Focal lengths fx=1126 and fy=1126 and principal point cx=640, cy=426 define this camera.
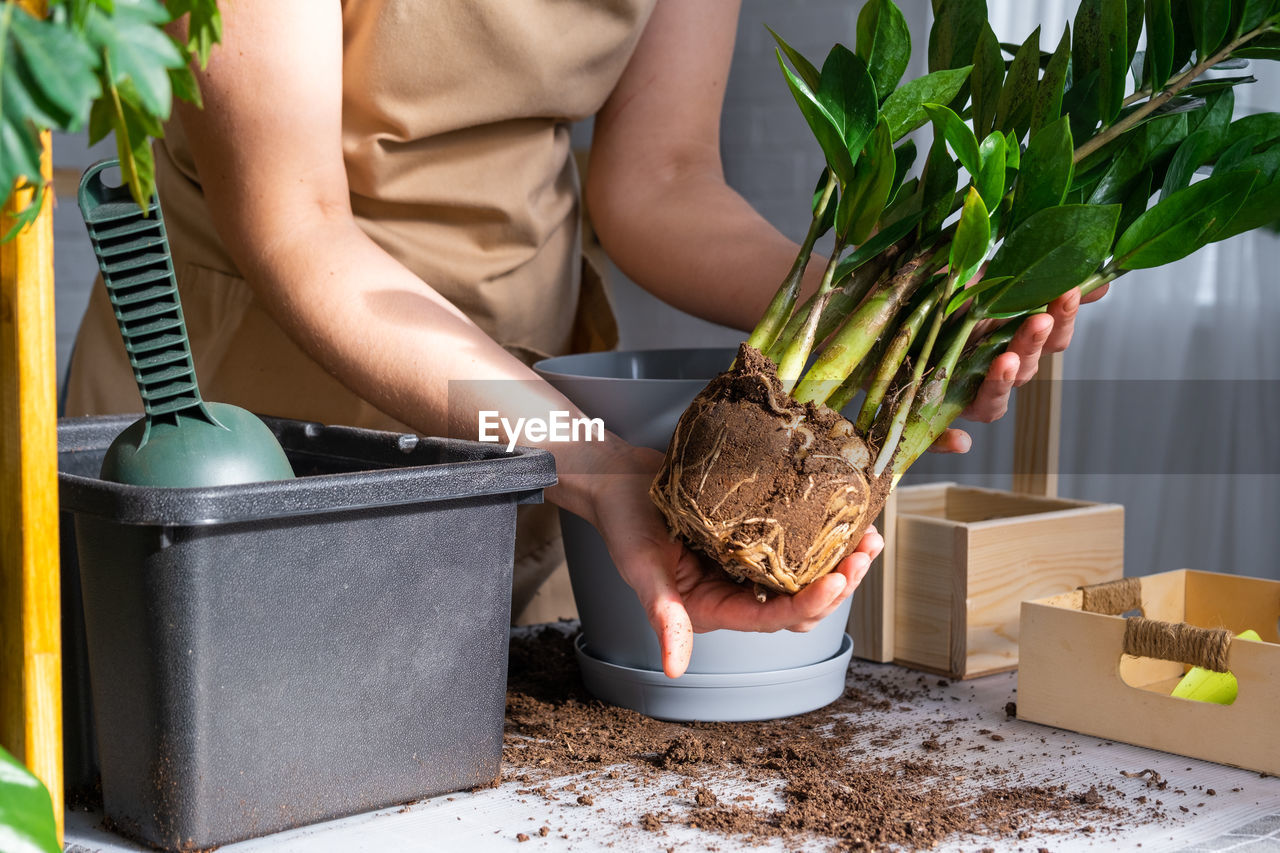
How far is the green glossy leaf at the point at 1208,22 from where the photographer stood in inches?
32.2

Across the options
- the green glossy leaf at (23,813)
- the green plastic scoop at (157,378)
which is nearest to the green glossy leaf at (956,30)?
the green plastic scoop at (157,378)

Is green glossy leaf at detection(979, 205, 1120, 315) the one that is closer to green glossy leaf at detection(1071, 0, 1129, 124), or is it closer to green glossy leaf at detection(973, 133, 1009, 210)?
green glossy leaf at detection(973, 133, 1009, 210)

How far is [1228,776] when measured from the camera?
0.77m

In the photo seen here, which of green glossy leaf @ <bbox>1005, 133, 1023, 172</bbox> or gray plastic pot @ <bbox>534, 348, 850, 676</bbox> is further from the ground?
green glossy leaf @ <bbox>1005, 133, 1023, 172</bbox>

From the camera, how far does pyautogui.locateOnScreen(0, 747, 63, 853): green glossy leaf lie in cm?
42

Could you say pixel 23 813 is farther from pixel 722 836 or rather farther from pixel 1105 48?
pixel 1105 48

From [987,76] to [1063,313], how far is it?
0.63 ft

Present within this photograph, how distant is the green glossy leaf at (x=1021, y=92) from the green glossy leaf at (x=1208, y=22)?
0.13 meters

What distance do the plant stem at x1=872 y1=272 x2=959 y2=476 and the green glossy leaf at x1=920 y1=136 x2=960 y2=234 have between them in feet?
0.21

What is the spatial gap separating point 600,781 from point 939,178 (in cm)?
49

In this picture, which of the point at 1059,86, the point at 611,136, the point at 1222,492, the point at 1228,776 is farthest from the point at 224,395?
the point at 1222,492

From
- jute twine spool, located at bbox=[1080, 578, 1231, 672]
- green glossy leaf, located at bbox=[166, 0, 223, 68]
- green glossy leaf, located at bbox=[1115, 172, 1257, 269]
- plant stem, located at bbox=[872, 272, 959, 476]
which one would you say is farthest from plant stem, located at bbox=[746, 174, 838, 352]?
green glossy leaf, located at bbox=[166, 0, 223, 68]

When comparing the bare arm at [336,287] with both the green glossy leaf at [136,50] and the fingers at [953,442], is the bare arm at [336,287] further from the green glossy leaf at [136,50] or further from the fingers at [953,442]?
the green glossy leaf at [136,50]

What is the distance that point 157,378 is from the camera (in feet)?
2.03
